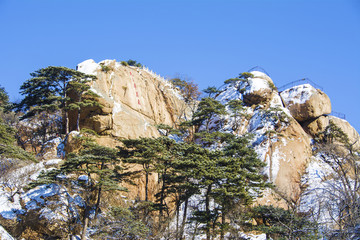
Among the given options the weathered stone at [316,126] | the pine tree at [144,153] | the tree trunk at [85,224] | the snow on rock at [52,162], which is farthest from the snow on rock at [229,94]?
the tree trunk at [85,224]

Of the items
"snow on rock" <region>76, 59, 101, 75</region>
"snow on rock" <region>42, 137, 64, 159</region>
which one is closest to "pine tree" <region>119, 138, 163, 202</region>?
"snow on rock" <region>42, 137, 64, 159</region>

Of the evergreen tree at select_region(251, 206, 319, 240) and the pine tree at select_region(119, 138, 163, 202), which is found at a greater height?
the pine tree at select_region(119, 138, 163, 202)

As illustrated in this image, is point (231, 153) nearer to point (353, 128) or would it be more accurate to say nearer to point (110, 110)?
point (110, 110)

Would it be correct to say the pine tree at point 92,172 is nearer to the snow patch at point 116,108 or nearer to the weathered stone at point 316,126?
the snow patch at point 116,108

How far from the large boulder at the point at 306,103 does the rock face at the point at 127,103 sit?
13950 millimetres

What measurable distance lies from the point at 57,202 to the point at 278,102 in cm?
2755

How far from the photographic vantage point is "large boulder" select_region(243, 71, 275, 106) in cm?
3753

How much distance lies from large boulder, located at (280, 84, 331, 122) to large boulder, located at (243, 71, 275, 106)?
237cm

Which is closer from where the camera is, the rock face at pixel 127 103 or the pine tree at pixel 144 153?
the pine tree at pixel 144 153

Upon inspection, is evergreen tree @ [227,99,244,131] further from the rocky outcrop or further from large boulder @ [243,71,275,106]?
the rocky outcrop

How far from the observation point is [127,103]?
3347 cm

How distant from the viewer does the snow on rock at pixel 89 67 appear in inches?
1251

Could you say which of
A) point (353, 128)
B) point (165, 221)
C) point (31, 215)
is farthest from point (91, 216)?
point (353, 128)

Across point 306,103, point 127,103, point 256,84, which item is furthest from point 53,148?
Result: point 306,103
